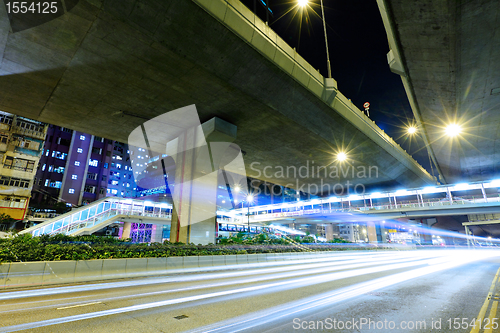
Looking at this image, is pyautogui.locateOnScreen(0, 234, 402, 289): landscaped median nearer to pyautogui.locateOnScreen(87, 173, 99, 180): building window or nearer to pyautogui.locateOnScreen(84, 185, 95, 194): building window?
pyautogui.locateOnScreen(84, 185, 95, 194): building window

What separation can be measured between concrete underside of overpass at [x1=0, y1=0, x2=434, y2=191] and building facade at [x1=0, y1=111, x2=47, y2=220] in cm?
3477

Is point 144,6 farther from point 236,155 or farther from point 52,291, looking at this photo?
point 236,155

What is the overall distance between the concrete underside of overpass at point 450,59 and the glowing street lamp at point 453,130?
39 centimetres

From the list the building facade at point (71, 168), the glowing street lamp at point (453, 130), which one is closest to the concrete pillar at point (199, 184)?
the glowing street lamp at point (453, 130)

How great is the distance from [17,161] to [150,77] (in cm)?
4837

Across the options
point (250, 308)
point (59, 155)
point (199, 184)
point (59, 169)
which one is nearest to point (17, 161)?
point (59, 169)

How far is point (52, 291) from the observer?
8.41 metres

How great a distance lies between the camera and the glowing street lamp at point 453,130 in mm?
19794

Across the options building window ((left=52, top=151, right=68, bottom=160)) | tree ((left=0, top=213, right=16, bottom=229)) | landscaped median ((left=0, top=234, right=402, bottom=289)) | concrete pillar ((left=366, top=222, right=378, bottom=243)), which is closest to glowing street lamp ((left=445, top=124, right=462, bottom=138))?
landscaped median ((left=0, top=234, right=402, bottom=289))

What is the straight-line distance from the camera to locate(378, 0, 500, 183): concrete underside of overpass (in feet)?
34.1

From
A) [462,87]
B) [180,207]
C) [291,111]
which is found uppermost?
[291,111]

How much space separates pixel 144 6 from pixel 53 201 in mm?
68955

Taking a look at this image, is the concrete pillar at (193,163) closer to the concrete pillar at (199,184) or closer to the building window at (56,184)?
the concrete pillar at (199,184)

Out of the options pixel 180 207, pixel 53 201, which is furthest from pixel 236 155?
pixel 53 201
